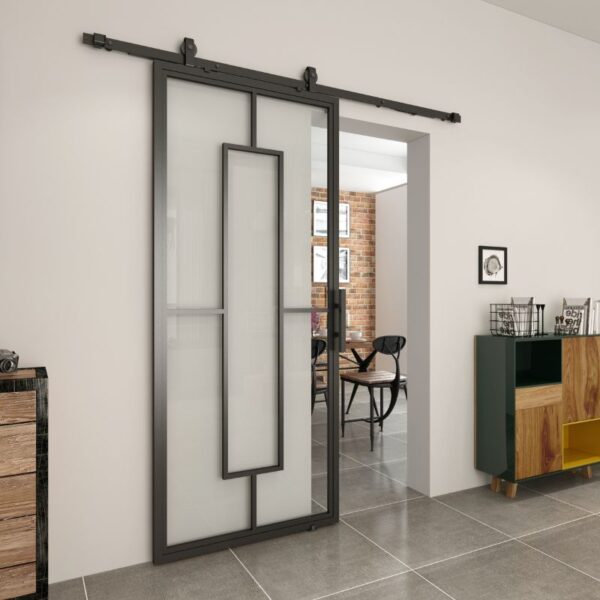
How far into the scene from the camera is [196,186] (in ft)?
8.63

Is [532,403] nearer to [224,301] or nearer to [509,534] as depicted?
[509,534]

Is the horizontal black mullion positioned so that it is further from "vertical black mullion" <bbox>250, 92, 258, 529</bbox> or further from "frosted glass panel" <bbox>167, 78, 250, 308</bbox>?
"vertical black mullion" <bbox>250, 92, 258, 529</bbox>

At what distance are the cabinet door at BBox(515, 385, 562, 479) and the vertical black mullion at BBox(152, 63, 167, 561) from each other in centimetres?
210

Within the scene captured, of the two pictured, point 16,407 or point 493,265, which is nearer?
point 16,407

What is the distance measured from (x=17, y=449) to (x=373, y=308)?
6752 mm

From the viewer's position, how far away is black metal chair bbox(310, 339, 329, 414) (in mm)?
2959

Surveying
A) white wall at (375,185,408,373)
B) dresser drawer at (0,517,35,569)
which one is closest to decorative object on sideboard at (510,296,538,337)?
dresser drawer at (0,517,35,569)

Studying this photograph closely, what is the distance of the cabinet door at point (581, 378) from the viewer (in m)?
3.52

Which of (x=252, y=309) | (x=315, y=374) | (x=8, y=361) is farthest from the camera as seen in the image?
(x=315, y=374)

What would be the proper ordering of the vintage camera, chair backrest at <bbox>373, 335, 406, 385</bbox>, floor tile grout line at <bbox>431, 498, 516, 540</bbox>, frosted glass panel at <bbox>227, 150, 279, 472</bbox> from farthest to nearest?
1. chair backrest at <bbox>373, 335, 406, 385</bbox>
2. floor tile grout line at <bbox>431, 498, 516, 540</bbox>
3. frosted glass panel at <bbox>227, 150, 279, 472</bbox>
4. the vintage camera

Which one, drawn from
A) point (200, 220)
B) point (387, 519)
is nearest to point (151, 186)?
point (200, 220)

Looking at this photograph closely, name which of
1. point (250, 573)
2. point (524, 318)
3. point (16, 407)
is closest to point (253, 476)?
point (250, 573)

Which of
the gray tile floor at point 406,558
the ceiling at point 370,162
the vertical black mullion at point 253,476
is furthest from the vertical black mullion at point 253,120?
the ceiling at point 370,162

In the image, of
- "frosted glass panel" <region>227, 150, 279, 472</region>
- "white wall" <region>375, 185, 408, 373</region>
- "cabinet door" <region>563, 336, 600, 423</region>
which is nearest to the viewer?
"frosted glass panel" <region>227, 150, 279, 472</region>
